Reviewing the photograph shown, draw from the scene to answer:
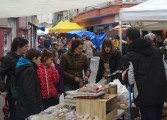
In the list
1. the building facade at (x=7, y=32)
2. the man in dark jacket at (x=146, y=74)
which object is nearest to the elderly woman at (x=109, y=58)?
the man in dark jacket at (x=146, y=74)

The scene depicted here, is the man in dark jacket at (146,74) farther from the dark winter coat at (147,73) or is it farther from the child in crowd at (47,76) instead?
the child in crowd at (47,76)

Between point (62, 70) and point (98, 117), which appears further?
point (62, 70)

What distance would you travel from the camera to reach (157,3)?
755cm

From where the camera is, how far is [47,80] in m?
6.16

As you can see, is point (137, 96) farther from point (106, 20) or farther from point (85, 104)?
point (106, 20)

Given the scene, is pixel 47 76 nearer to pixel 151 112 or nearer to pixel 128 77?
pixel 128 77

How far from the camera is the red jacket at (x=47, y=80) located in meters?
6.13

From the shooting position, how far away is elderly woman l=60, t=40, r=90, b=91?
281 inches

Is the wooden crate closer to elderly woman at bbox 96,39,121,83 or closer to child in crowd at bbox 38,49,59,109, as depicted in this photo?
child in crowd at bbox 38,49,59,109

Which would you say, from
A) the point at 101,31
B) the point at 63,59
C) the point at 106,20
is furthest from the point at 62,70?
the point at 101,31

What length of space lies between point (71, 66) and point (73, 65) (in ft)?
0.15

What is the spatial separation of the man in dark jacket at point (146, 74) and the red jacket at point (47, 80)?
1401 millimetres

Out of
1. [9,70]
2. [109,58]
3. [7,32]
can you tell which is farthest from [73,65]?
[7,32]

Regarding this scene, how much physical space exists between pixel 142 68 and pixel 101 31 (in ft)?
110
